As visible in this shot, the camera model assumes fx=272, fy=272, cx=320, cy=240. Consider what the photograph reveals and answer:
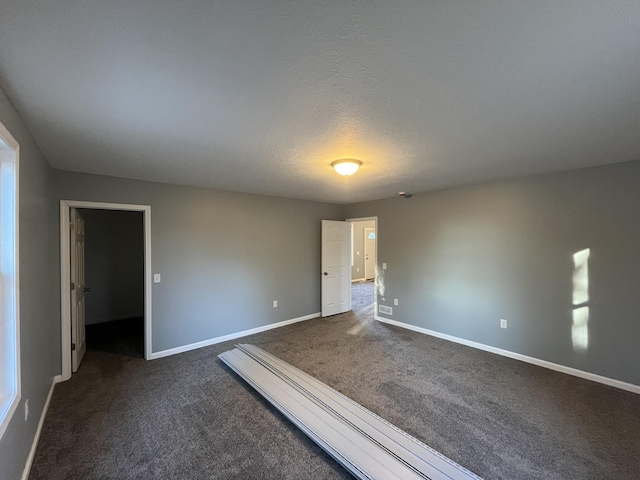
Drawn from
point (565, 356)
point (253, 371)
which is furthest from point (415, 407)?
point (565, 356)

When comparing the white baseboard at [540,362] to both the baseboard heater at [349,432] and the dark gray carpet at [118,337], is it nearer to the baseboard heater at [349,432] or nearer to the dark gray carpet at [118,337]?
the baseboard heater at [349,432]

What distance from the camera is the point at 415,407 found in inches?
100

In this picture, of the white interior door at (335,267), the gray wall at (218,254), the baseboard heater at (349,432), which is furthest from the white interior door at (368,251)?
the baseboard heater at (349,432)

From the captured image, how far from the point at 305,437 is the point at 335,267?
3.78 meters

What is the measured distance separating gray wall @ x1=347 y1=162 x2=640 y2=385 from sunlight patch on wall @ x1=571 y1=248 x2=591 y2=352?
4cm

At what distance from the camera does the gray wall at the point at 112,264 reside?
17.7 feet

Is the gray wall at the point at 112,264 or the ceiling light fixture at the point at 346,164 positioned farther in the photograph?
the gray wall at the point at 112,264

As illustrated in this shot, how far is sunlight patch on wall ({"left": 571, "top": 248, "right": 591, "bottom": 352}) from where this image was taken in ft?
10.1

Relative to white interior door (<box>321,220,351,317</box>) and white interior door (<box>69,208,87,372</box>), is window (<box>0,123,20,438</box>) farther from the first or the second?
white interior door (<box>321,220,351,317</box>)

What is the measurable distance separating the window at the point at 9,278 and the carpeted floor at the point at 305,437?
0.78m

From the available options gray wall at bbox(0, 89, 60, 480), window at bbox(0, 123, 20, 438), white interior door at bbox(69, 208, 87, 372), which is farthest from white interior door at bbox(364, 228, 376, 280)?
window at bbox(0, 123, 20, 438)

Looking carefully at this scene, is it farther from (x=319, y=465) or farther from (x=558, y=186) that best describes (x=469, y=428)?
(x=558, y=186)

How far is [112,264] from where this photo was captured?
565cm

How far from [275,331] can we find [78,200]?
3.28 m
